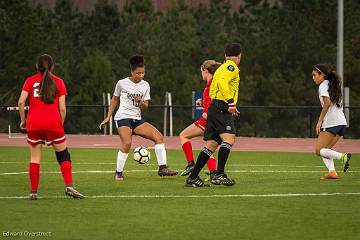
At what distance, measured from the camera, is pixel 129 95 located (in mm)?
17969

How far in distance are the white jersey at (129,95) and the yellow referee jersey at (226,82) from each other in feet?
7.48

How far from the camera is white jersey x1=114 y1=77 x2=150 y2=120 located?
59.0 feet

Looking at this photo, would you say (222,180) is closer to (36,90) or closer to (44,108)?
(44,108)

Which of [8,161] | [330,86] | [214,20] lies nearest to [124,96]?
[330,86]

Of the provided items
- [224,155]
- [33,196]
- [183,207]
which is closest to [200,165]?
[224,155]

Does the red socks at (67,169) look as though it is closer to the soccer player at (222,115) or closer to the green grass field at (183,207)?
the green grass field at (183,207)

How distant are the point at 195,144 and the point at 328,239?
2398 centimetres

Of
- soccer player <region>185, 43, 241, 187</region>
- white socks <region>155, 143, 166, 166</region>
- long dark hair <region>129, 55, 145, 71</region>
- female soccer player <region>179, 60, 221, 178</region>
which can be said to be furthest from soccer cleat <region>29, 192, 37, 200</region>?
white socks <region>155, 143, 166, 166</region>

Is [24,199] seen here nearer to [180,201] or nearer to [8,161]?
[180,201]

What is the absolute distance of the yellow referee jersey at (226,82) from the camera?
52.1 ft

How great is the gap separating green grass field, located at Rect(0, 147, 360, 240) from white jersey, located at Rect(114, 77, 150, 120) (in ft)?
3.73

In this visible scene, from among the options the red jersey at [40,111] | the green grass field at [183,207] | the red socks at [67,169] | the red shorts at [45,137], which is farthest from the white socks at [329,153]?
the red jersey at [40,111]

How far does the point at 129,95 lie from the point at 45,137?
165 inches

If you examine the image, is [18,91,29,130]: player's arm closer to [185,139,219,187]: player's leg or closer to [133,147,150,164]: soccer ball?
[185,139,219,187]: player's leg
